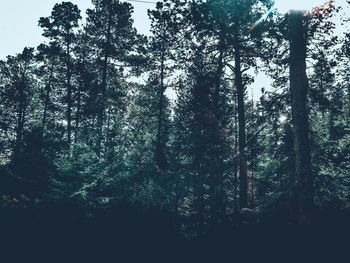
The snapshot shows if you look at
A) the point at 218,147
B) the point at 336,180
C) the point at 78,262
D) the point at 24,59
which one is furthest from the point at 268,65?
the point at 24,59

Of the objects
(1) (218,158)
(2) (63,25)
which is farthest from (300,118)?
(2) (63,25)

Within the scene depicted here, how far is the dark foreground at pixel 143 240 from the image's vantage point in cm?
859

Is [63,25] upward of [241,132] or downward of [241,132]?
upward

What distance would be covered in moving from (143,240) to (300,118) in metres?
5.56

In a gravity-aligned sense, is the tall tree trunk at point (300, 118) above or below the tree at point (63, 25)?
below

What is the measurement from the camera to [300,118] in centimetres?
932

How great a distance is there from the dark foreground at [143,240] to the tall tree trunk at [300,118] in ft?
2.23

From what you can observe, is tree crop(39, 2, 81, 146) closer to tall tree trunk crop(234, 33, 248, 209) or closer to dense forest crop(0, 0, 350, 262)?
dense forest crop(0, 0, 350, 262)

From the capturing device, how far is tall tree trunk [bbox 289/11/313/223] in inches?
353

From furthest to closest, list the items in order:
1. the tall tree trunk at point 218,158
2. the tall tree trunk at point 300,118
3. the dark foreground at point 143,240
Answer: the tall tree trunk at point 218,158 → the tall tree trunk at point 300,118 → the dark foreground at point 143,240

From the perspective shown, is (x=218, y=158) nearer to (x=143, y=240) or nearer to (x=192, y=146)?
(x=192, y=146)

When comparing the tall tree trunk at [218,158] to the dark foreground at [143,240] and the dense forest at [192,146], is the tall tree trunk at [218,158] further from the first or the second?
the dark foreground at [143,240]

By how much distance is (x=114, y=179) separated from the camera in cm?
1345

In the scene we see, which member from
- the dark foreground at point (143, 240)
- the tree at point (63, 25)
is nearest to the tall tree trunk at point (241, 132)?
the dark foreground at point (143, 240)
